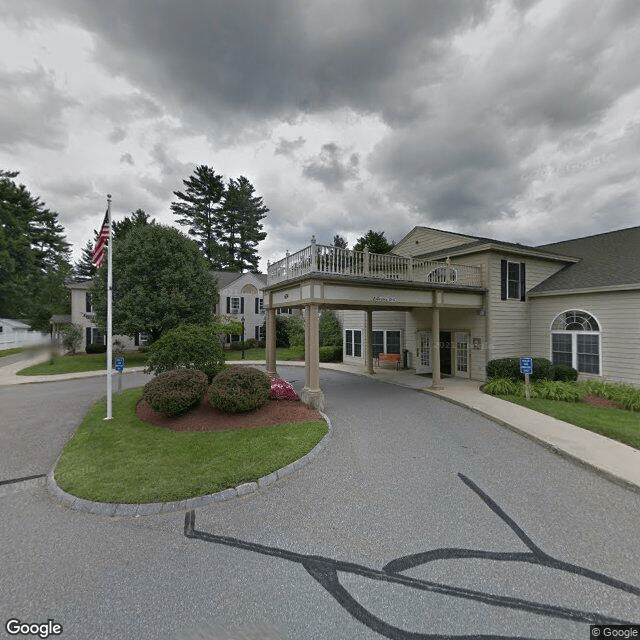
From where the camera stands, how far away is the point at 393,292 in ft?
36.0

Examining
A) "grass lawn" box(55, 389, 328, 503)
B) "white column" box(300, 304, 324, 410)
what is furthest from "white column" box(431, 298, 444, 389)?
"grass lawn" box(55, 389, 328, 503)

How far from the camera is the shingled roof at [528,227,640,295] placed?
1185cm

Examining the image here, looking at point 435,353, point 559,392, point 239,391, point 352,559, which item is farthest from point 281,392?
point 559,392

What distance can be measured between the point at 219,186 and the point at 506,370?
44.3 meters

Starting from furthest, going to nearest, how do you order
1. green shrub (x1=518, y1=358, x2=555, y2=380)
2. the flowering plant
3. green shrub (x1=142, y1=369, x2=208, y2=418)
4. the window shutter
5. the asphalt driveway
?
the window shutter, green shrub (x1=518, y1=358, x2=555, y2=380), the flowering plant, green shrub (x1=142, y1=369, x2=208, y2=418), the asphalt driveway

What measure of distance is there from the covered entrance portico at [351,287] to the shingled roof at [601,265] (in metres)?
3.79

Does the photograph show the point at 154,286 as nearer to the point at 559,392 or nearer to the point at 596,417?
the point at 559,392

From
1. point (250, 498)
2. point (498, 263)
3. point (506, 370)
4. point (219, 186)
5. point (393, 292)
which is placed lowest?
point (250, 498)

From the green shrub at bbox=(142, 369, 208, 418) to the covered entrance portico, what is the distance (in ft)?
9.96

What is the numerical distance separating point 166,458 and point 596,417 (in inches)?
409

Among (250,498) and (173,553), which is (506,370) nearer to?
(250,498)

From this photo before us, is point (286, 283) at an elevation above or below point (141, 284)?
below

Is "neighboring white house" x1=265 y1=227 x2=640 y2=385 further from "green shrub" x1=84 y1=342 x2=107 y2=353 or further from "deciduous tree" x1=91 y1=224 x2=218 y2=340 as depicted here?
"green shrub" x1=84 y1=342 x2=107 y2=353

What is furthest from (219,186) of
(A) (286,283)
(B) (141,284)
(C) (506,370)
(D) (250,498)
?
(D) (250,498)
